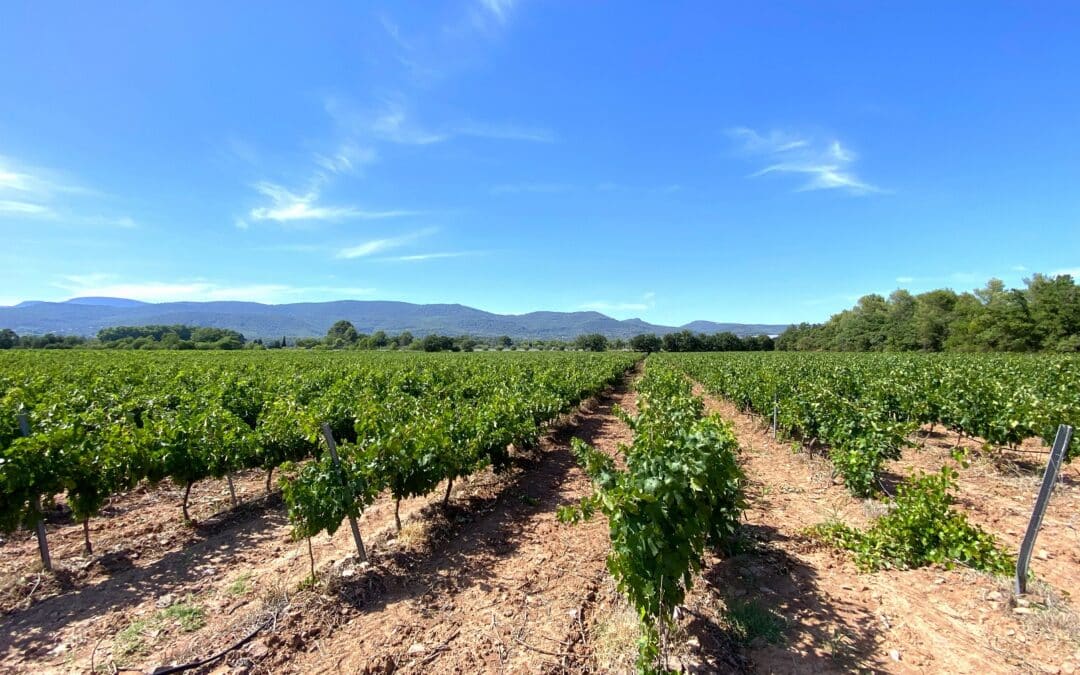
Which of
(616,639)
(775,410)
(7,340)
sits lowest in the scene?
(616,639)

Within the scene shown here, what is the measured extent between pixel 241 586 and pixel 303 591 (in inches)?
36.8

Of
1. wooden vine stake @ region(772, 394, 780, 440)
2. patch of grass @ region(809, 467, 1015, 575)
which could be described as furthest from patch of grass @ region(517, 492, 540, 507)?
wooden vine stake @ region(772, 394, 780, 440)

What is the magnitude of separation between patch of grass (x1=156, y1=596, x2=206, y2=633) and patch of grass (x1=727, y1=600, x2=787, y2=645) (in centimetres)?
568

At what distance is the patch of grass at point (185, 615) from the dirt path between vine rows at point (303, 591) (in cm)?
2

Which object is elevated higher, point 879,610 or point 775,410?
point 775,410

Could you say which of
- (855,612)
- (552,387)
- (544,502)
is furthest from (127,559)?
(552,387)

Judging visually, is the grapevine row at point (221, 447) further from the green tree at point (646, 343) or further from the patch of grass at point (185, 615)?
the green tree at point (646, 343)

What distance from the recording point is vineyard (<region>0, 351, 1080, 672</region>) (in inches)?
165

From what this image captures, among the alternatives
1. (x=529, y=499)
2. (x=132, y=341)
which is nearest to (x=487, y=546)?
(x=529, y=499)

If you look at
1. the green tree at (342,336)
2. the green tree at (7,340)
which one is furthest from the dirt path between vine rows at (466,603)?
the green tree at (7,340)

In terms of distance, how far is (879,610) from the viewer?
15.3 ft

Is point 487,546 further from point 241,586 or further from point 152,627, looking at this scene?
point 152,627

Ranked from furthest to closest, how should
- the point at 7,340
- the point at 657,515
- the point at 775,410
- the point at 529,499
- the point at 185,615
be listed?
the point at 7,340 → the point at 775,410 → the point at 529,499 → the point at 185,615 → the point at 657,515

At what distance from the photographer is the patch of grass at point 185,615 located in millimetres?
4742
